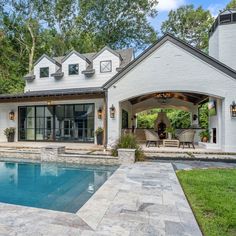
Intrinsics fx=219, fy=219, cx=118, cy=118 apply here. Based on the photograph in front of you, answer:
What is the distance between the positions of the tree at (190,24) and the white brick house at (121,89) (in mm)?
14588

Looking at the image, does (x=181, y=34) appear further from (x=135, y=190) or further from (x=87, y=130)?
(x=135, y=190)

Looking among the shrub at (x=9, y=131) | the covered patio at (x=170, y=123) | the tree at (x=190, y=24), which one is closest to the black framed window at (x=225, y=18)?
the covered patio at (x=170, y=123)

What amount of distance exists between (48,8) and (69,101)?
1730 centimetres

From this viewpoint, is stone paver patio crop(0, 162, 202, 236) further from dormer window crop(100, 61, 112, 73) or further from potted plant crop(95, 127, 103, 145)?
dormer window crop(100, 61, 112, 73)

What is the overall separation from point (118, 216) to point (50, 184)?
3.66m

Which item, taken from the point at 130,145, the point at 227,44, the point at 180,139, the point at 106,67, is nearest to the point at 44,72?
the point at 106,67

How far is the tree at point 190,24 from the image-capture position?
28891mm

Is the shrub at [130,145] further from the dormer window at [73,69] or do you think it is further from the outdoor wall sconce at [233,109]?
the dormer window at [73,69]

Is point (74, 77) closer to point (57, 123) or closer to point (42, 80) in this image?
point (42, 80)

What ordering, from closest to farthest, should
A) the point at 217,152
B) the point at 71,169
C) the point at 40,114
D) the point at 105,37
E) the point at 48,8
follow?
1. the point at 71,169
2. the point at 217,152
3. the point at 40,114
4. the point at 48,8
5. the point at 105,37

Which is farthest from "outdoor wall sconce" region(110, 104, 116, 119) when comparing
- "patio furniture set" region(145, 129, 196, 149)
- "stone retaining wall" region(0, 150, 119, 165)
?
"stone retaining wall" region(0, 150, 119, 165)

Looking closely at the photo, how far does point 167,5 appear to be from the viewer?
30.3 meters

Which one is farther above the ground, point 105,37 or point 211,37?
point 105,37

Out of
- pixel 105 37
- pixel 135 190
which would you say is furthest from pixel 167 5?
pixel 135 190
